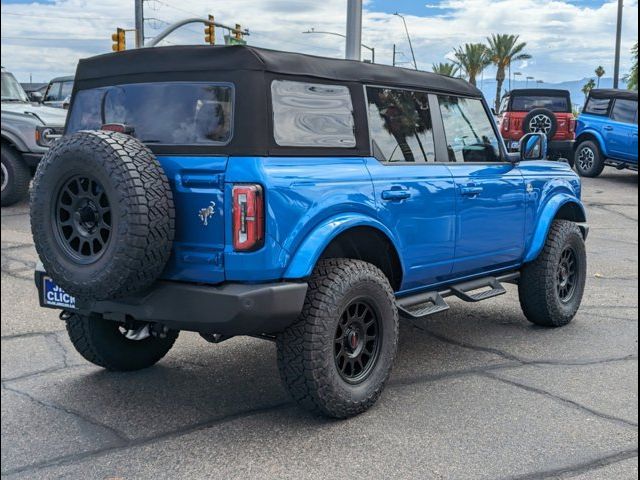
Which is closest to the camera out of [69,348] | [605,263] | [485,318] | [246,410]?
[246,410]

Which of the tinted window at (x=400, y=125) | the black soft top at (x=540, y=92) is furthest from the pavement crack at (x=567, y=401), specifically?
the black soft top at (x=540, y=92)

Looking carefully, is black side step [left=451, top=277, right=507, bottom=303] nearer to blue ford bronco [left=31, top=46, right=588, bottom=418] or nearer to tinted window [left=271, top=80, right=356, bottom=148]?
blue ford bronco [left=31, top=46, right=588, bottom=418]

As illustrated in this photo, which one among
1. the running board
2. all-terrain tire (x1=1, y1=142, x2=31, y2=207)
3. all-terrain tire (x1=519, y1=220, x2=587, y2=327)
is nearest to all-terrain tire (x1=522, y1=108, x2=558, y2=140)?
all-terrain tire (x1=519, y1=220, x2=587, y2=327)

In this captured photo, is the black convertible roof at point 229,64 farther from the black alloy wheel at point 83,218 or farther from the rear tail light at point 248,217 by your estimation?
the black alloy wheel at point 83,218

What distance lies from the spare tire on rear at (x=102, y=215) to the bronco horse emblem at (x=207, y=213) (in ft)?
0.49

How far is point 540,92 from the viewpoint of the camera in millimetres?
18188

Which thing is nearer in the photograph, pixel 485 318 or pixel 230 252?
pixel 230 252

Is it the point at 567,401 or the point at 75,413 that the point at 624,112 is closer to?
the point at 567,401

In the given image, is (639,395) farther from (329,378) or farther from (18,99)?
(18,99)

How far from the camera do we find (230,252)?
365cm

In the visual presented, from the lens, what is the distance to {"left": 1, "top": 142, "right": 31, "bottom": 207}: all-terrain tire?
1109cm

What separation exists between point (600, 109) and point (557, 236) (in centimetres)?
1259

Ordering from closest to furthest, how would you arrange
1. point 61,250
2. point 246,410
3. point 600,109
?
point 61,250, point 246,410, point 600,109

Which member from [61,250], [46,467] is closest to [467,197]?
[61,250]
